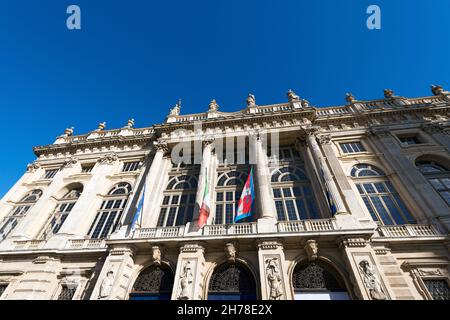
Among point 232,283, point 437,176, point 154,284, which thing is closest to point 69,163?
point 154,284

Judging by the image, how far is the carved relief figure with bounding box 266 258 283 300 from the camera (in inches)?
405

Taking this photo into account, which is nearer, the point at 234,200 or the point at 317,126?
the point at 234,200

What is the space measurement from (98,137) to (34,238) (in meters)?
12.1

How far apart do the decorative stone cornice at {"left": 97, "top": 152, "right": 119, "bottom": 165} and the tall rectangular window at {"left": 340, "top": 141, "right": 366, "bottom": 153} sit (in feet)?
75.5

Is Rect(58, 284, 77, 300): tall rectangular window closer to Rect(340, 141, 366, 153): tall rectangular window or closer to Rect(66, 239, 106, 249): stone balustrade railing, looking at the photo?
Rect(66, 239, 106, 249): stone balustrade railing

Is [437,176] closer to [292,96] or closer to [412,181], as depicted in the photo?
[412,181]

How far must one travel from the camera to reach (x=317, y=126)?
67.6ft

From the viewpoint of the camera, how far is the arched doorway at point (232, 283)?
11680 millimetres

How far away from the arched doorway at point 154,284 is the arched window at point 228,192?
4.77 meters

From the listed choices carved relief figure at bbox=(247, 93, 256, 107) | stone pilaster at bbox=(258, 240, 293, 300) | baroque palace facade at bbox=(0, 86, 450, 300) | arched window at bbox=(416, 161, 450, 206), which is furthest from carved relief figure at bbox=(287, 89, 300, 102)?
stone pilaster at bbox=(258, 240, 293, 300)
